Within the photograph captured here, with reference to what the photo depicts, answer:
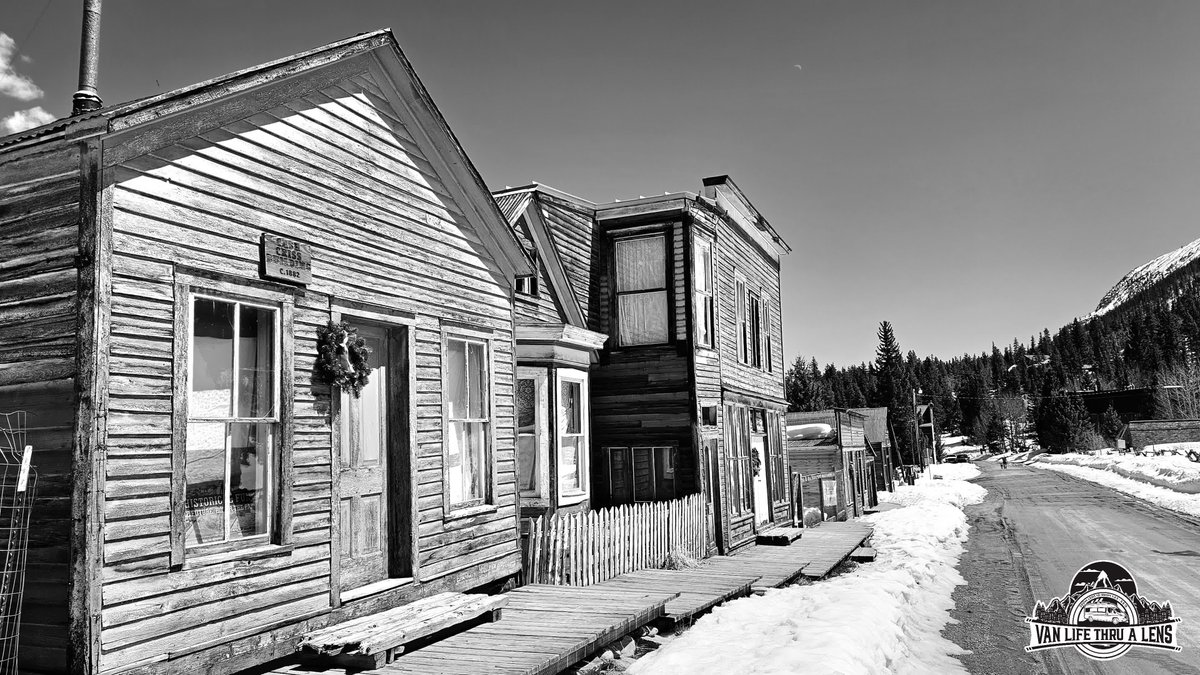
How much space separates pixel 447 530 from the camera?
350 inches

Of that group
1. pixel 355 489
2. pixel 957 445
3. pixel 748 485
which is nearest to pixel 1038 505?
pixel 748 485

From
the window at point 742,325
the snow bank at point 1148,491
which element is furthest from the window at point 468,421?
the snow bank at point 1148,491

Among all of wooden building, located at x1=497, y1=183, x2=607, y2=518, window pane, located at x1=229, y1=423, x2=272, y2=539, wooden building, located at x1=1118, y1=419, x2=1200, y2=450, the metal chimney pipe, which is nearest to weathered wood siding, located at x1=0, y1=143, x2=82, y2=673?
window pane, located at x1=229, y1=423, x2=272, y2=539

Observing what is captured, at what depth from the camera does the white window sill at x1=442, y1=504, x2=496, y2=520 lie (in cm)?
895

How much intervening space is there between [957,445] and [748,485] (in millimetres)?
123849

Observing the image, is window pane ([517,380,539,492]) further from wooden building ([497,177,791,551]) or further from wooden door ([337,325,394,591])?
wooden door ([337,325,394,591])

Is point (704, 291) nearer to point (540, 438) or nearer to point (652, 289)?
point (652, 289)

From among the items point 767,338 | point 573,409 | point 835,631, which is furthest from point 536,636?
point 767,338

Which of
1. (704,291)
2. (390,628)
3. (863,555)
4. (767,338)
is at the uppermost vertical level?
(704,291)

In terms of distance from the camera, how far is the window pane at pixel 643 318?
17.3 m

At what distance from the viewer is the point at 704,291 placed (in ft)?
58.4

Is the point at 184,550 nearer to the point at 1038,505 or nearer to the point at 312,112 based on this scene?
the point at 312,112

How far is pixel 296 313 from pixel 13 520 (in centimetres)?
257

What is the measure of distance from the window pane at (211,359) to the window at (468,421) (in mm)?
3032
